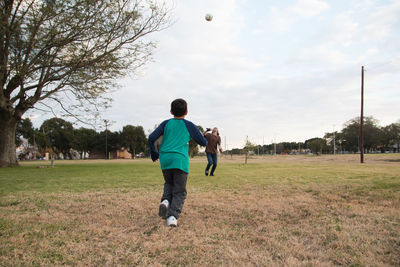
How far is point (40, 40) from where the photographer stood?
14203 mm

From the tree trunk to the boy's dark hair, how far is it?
1823 centimetres

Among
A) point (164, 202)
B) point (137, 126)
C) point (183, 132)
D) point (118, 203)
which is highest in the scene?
point (137, 126)

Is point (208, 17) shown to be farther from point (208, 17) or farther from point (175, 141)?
point (175, 141)

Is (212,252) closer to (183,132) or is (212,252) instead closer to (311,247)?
(311,247)

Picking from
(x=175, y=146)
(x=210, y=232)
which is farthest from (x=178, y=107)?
(x=210, y=232)

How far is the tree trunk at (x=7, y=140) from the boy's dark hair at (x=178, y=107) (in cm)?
1823

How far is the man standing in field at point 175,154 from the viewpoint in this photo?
12.8 ft

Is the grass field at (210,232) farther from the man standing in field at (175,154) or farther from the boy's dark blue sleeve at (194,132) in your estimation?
the boy's dark blue sleeve at (194,132)

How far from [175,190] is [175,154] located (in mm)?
550

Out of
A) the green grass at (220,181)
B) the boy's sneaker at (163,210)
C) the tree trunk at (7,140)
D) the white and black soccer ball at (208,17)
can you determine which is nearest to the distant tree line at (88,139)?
the tree trunk at (7,140)

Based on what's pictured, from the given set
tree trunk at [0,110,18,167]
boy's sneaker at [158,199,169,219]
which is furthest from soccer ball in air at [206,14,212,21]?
tree trunk at [0,110,18,167]

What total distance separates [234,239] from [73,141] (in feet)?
258

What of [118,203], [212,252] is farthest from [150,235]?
[118,203]

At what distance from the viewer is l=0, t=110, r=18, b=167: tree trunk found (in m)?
17.7
